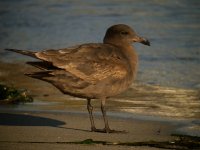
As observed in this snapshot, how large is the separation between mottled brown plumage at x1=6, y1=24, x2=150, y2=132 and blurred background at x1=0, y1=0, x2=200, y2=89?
2.72m

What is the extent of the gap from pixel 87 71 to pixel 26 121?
3.44ft

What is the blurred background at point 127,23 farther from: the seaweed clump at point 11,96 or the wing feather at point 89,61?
the wing feather at point 89,61

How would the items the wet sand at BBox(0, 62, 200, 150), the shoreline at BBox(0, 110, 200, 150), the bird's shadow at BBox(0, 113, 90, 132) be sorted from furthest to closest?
the bird's shadow at BBox(0, 113, 90, 132), the wet sand at BBox(0, 62, 200, 150), the shoreline at BBox(0, 110, 200, 150)

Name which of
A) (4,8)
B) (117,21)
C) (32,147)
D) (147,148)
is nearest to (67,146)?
(32,147)

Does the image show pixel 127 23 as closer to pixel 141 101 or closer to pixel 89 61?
pixel 141 101

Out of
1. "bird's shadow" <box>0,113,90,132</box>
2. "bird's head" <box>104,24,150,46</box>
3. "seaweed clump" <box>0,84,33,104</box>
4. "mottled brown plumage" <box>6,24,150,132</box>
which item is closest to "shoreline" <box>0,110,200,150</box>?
"bird's shadow" <box>0,113,90,132</box>

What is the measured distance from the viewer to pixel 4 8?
822 inches

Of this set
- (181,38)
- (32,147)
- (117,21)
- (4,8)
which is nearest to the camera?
(32,147)

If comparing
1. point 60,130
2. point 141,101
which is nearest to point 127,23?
point 141,101

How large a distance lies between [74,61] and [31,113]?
1.30 meters

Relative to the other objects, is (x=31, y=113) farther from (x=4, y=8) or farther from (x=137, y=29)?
(x=4, y=8)

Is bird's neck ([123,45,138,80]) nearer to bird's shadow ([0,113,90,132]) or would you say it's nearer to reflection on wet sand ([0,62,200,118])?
reflection on wet sand ([0,62,200,118])

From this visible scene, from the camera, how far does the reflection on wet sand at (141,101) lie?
9975 mm

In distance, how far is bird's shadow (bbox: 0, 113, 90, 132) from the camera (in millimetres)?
8883
